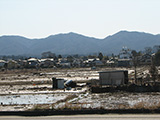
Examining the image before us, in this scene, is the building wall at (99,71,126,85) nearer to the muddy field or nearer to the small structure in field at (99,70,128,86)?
the small structure in field at (99,70,128,86)

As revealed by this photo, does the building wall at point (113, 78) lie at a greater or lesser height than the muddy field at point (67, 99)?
greater

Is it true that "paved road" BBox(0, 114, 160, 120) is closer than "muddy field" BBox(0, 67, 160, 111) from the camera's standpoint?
Yes

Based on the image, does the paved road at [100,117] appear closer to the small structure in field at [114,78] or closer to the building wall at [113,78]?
the small structure in field at [114,78]

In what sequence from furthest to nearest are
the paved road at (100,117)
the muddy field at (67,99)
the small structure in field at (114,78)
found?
1. the small structure in field at (114,78)
2. the muddy field at (67,99)
3. the paved road at (100,117)

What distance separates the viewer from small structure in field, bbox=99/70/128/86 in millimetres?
25494

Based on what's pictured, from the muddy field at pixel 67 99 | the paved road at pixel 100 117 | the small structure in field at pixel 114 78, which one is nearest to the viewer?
the paved road at pixel 100 117

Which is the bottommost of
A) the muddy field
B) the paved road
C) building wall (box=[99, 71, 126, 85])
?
the muddy field

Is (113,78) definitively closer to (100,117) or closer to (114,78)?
(114,78)

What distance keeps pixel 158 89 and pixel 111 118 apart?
36.4 ft

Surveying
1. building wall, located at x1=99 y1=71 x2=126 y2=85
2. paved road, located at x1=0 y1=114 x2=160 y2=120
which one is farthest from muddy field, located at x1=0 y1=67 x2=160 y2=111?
paved road, located at x1=0 y1=114 x2=160 y2=120

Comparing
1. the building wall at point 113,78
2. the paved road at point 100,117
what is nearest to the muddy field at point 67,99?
the building wall at point 113,78

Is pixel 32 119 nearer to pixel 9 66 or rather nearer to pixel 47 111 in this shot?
pixel 47 111

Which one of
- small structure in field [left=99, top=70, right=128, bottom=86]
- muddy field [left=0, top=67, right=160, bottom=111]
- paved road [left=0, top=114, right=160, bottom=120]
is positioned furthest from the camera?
small structure in field [left=99, top=70, right=128, bottom=86]

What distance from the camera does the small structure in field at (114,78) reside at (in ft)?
83.6
